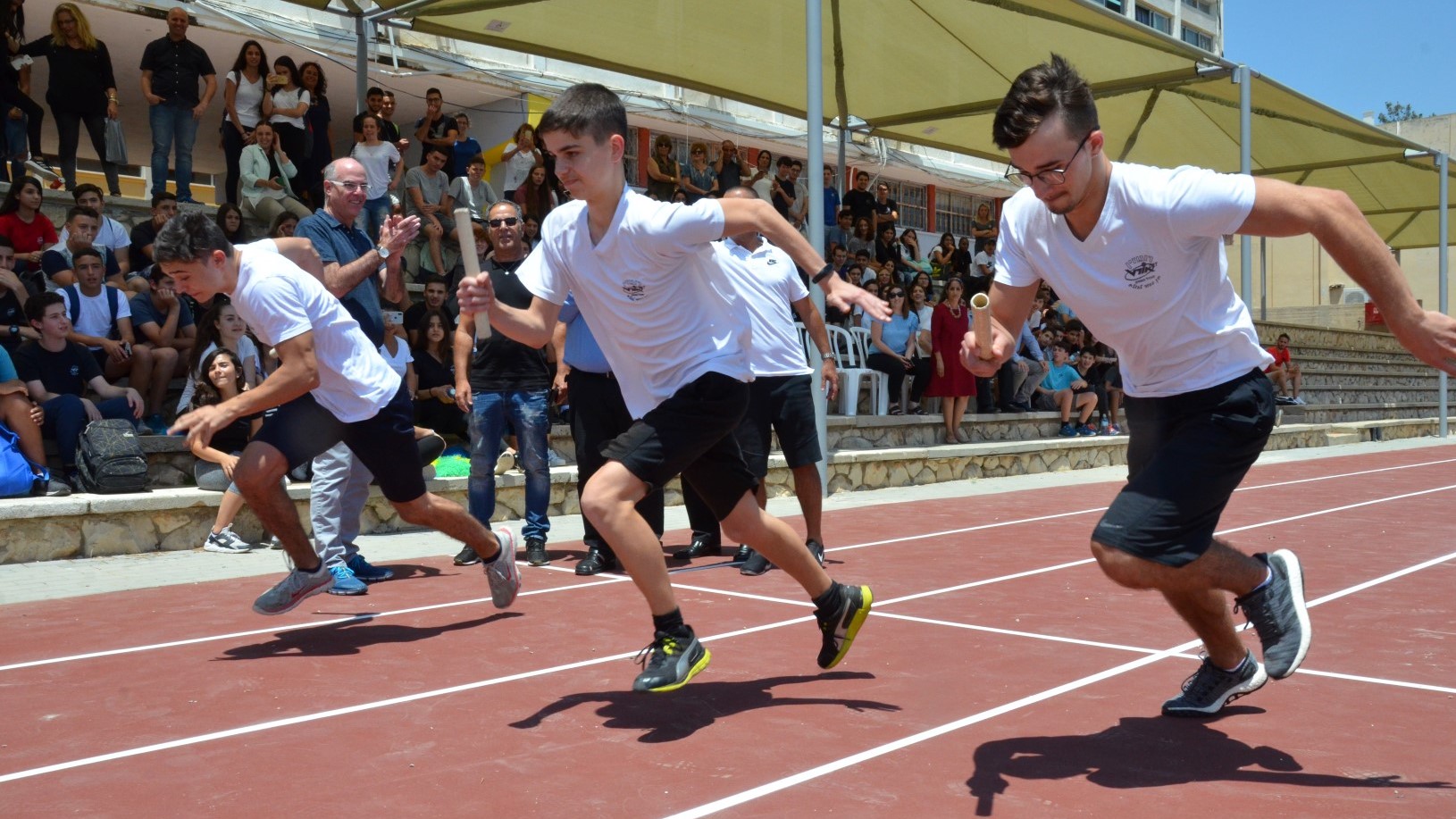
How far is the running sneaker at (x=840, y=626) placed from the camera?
4715 mm

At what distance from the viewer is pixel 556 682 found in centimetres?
482

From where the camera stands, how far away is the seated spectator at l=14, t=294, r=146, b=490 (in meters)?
8.59

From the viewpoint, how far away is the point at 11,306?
9102 millimetres

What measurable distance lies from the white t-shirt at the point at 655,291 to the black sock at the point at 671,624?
0.74 m

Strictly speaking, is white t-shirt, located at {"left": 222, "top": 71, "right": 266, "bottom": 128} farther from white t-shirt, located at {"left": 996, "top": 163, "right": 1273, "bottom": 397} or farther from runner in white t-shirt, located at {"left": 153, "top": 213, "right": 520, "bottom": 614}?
white t-shirt, located at {"left": 996, "top": 163, "right": 1273, "bottom": 397}

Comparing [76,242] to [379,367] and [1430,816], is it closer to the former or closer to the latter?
[379,367]

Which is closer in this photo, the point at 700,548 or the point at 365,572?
the point at 365,572

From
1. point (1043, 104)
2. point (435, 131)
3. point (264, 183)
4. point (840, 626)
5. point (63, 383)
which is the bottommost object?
point (840, 626)

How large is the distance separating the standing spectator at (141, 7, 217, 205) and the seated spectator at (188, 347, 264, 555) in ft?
12.7

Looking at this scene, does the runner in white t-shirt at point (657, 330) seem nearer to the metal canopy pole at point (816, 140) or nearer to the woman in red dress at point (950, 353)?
the metal canopy pole at point (816, 140)

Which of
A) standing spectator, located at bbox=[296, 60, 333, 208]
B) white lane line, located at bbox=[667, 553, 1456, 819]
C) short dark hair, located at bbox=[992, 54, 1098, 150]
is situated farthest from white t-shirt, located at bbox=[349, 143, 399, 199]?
short dark hair, located at bbox=[992, 54, 1098, 150]

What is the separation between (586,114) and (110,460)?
553cm

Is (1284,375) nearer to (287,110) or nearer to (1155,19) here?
(287,110)

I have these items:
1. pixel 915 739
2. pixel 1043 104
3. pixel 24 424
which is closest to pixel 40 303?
pixel 24 424
